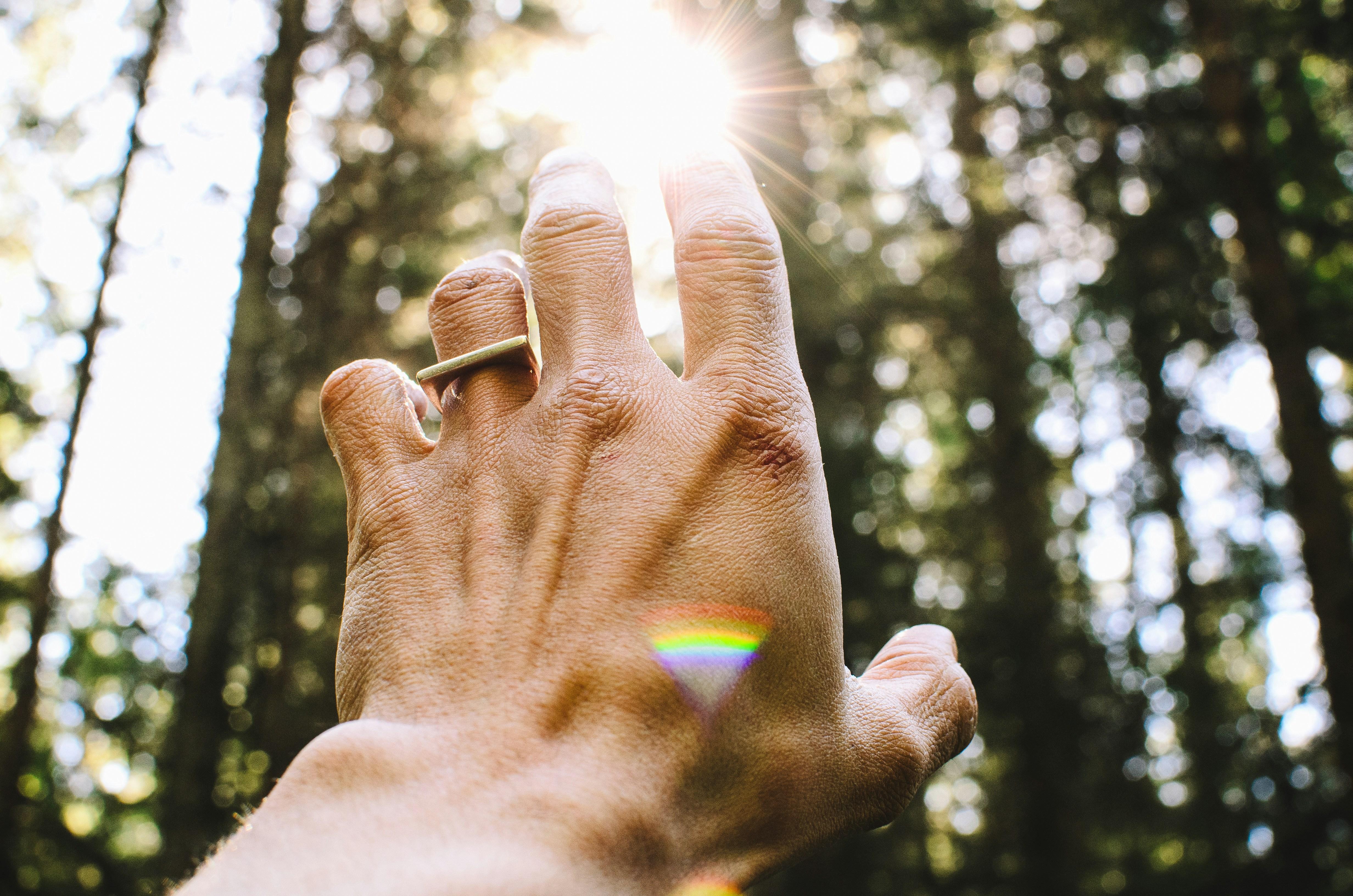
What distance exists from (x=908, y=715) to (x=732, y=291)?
74cm

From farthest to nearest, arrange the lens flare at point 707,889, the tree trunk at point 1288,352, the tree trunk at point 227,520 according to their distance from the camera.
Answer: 1. the tree trunk at point 227,520
2. the tree trunk at point 1288,352
3. the lens flare at point 707,889

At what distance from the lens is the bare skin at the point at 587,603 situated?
102 cm

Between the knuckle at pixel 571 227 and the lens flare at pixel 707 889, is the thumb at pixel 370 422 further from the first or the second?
the lens flare at pixel 707 889

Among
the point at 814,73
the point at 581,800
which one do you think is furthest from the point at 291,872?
the point at 814,73

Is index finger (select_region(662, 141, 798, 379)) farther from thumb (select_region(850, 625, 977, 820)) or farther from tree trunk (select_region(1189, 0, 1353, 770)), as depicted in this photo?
tree trunk (select_region(1189, 0, 1353, 770))

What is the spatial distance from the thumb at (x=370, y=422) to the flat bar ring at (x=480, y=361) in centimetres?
6

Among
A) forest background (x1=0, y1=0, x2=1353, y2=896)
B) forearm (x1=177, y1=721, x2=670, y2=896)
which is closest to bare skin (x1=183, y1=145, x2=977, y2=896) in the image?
forearm (x1=177, y1=721, x2=670, y2=896)

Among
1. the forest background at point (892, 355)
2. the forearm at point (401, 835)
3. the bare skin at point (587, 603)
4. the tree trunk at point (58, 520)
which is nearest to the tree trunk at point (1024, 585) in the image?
the forest background at point (892, 355)

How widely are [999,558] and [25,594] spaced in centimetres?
1369

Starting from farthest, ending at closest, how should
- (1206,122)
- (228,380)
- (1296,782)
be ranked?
(1206,122)
(228,380)
(1296,782)

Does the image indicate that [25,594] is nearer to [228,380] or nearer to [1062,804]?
[228,380]

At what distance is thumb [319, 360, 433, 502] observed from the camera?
1393mm

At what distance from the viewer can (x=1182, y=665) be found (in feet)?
39.4

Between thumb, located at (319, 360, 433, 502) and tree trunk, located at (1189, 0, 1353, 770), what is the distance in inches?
314
